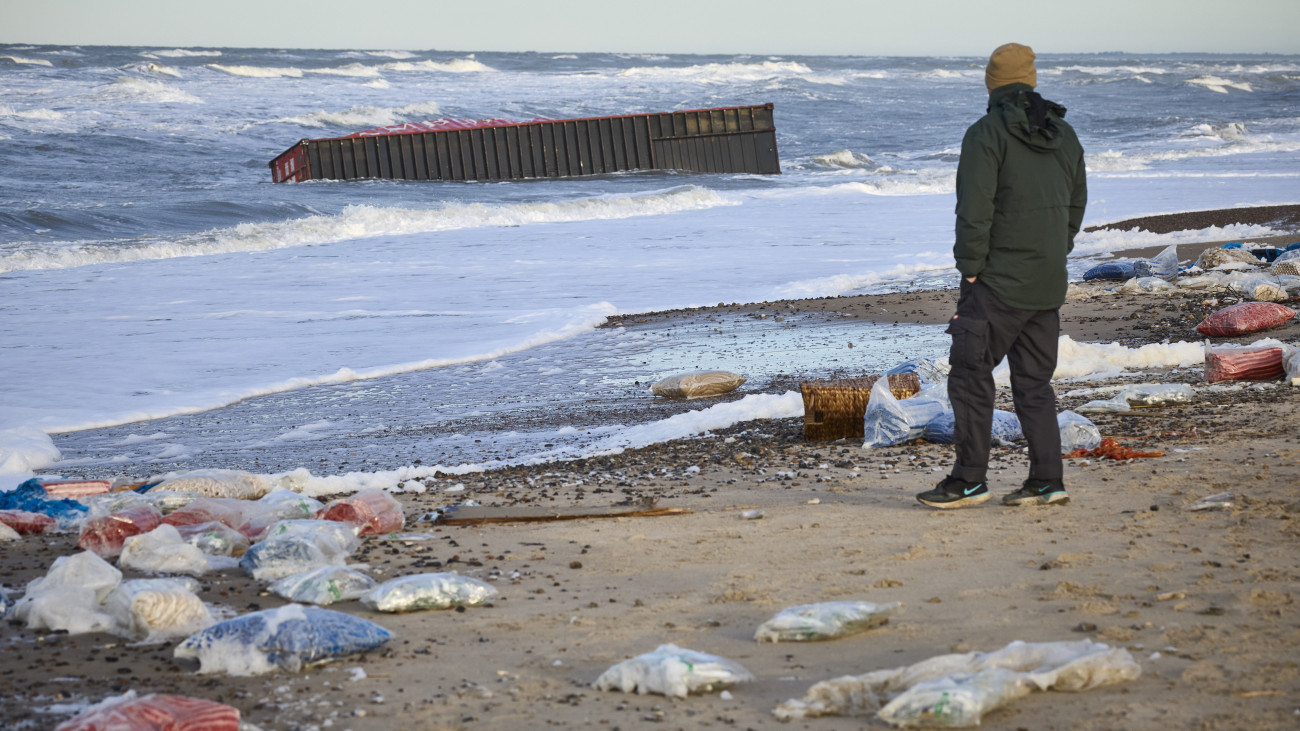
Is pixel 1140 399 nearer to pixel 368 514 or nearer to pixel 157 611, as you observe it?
pixel 368 514

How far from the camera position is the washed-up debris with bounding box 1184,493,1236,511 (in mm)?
4148

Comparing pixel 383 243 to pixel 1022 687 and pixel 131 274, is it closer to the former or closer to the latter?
pixel 131 274

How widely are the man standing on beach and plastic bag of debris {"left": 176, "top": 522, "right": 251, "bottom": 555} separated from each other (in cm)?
290

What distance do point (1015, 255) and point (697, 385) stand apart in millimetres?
3644

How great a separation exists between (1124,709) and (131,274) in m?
15.3

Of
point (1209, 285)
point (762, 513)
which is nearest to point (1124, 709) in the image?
point (762, 513)

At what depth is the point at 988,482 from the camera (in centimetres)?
493

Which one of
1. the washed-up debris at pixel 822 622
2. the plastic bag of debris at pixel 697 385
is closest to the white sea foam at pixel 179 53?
the plastic bag of debris at pixel 697 385

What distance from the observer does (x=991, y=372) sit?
14.2 ft

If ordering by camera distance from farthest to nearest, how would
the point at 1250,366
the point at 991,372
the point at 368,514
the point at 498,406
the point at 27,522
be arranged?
the point at 498,406 < the point at 1250,366 < the point at 27,522 < the point at 368,514 < the point at 991,372

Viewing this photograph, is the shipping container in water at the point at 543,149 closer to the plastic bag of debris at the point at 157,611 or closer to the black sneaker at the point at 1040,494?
the plastic bag of debris at the point at 157,611

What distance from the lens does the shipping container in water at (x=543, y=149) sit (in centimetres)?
2691

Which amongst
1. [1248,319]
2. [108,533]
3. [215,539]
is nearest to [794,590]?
[215,539]

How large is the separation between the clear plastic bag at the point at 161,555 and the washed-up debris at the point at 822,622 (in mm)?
2226
